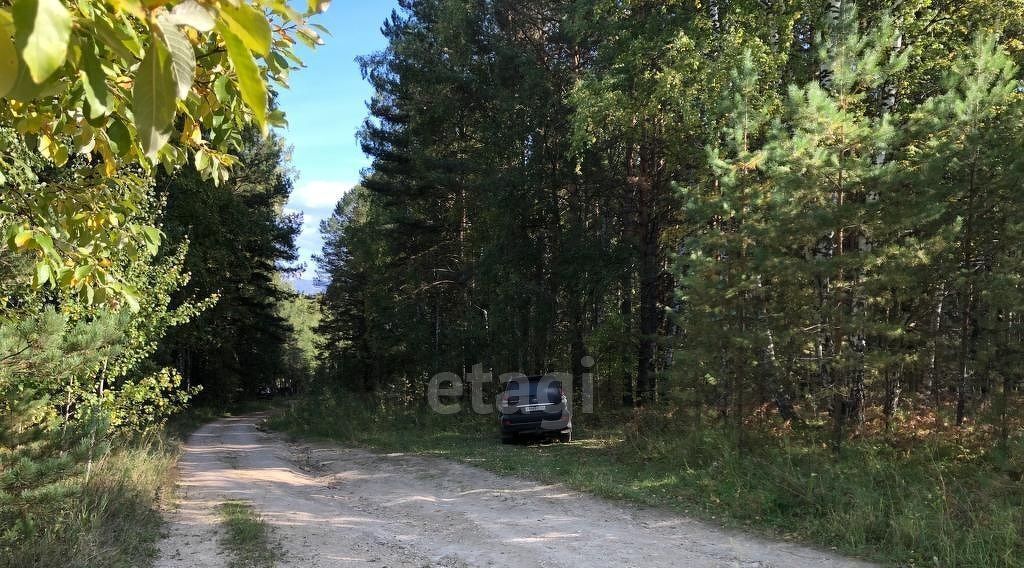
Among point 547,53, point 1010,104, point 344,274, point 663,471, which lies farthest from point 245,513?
point 344,274

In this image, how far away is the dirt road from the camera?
18.9 ft

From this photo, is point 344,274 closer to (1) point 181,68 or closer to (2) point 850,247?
(2) point 850,247

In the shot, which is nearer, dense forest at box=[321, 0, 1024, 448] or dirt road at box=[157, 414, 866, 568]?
dirt road at box=[157, 414, 866, 568]

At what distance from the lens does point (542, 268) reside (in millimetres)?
18422

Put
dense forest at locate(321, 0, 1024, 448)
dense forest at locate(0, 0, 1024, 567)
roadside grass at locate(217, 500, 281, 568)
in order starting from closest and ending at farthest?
dense forest at locate(0, 0, 1024, 567)
roadside grass at locate(217, 500, 281, 568)
dense forest at locate(321, 0, 1024, 448)

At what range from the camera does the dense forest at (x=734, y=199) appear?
840cm

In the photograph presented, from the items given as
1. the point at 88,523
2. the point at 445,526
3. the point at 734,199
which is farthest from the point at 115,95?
the point at 734,199

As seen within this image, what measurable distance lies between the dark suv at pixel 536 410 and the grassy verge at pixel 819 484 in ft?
2.01

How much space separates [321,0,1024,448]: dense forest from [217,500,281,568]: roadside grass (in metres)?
7.28

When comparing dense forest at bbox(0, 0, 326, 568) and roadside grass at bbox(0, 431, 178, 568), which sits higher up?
dense forest at bbox(0, 0, 326, 568)

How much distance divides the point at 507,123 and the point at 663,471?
12301 millimetres

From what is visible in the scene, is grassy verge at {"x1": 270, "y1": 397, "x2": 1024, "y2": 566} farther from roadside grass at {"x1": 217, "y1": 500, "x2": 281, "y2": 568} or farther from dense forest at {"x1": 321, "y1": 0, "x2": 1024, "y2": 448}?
roadside grass at {"x1": 217, "y1": 500, "x2": 281, "y2": 568}

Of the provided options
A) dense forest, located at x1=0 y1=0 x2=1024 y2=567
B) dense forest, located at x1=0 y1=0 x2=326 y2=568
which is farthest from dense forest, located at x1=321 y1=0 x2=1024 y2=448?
dense forest, located at x1=0 y1=0 x2=326 y2=568

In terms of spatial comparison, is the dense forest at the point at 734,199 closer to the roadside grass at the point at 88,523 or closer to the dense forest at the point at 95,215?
the dense forest at the point at 95,215
